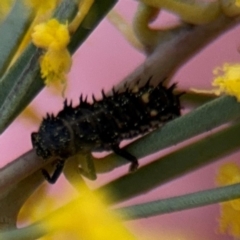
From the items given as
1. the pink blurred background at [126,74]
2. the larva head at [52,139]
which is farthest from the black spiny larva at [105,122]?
the pink blurred background at [126,74]

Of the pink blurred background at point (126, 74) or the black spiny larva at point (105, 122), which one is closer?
the black spiny larva at point (105, 122)

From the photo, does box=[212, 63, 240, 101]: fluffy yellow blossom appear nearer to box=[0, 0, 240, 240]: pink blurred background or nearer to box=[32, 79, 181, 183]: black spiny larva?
box=[32, 79, 181, 183]: black spiny larva

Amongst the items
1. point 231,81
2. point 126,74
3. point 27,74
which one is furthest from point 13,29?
point 126,74

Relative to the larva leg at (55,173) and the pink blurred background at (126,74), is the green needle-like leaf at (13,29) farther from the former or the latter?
the pink blurred background at (126,74)

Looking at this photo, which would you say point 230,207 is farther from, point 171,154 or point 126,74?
point 126,74

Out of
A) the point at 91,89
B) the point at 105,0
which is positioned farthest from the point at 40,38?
the point at 91,89

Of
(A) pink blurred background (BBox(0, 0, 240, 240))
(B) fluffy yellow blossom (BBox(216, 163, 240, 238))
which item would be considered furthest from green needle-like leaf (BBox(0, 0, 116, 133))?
(A) pink blurred background (BBox(0, 0, 240, 240))

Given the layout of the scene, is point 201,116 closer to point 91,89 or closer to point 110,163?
point 110,163

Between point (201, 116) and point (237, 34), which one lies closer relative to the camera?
point (201, 116)
